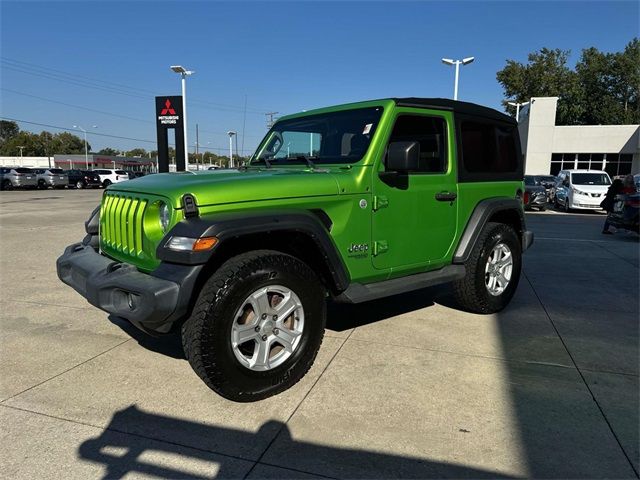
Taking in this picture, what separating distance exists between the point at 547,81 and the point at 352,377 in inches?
2462

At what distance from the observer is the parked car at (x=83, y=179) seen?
3572 centimetres

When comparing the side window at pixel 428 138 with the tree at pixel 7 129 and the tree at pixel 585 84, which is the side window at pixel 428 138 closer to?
the tree at pixel 585 84

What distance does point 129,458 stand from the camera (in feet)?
8.07

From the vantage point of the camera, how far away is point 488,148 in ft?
15.5

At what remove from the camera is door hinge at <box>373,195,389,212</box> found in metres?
3.58

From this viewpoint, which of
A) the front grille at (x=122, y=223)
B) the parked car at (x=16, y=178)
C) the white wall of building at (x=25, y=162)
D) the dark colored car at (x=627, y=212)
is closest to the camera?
the front grille at (x=122, y=223)

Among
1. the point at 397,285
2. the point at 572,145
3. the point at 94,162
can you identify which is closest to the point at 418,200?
the point at 397,285

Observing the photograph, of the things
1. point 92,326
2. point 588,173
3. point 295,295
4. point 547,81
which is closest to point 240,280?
point 295,295

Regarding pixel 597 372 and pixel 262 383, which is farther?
pixel 597 372

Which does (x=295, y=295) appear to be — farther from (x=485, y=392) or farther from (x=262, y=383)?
(x=485, y=392)

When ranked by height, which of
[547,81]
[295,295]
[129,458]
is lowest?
[129,458]

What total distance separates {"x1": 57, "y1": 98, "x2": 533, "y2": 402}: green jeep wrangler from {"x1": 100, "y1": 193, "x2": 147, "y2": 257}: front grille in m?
0.02

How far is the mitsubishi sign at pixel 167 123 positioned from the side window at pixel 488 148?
53.5ft

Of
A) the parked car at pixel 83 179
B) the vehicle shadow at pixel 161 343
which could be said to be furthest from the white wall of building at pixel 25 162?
the vehicle shadow at pixel 161 343
